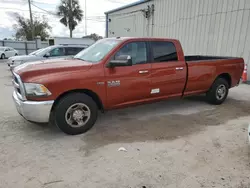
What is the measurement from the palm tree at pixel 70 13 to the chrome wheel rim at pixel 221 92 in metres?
36.8

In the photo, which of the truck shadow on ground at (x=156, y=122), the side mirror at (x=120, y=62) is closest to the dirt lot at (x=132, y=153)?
the truck shadow on ground at (x=156, y=122)

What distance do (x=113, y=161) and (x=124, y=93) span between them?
151 cm

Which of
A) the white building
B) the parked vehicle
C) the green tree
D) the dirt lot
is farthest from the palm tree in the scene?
the dirt lot

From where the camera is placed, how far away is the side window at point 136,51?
4.08 m

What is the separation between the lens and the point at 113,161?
9.66 feet

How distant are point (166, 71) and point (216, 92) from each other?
2.03 m

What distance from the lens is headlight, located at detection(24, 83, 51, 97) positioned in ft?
10.6

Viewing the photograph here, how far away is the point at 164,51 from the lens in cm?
463

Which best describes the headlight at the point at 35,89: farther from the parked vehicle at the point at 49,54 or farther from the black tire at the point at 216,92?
the parked vehicle at the point at 49,54

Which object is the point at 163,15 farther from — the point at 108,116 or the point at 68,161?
the point at 68,161

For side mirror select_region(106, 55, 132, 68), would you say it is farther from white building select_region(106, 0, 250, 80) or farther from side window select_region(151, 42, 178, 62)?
white building select_region(106, 0, 250, 80)

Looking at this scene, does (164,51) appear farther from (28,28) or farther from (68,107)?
(28,28)

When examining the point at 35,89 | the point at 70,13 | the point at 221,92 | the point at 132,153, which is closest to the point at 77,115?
the point at 35,89

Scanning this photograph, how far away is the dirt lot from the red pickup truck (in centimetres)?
46
